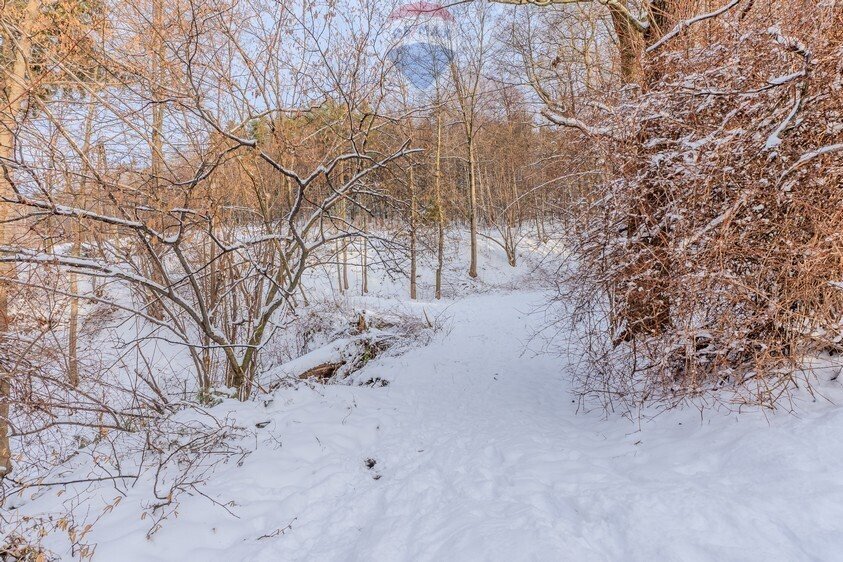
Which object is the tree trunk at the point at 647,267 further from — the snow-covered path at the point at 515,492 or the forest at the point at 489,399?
the snow-covered path at the point at 515,492

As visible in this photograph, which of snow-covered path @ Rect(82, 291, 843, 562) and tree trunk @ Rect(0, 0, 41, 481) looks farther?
tree trunk @ Rect(0, 0, 41, 481)

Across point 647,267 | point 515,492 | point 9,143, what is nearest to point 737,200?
point 647,267

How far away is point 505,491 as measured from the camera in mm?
2873

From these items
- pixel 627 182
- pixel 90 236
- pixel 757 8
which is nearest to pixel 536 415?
pixel 627 182

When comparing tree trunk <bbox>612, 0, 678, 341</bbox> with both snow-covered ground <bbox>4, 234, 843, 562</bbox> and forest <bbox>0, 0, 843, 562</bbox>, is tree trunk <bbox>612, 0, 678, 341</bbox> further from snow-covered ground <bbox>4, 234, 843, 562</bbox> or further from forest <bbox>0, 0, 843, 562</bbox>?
snow-covered ground <bbox>4, 234, 843, 562</bbox>

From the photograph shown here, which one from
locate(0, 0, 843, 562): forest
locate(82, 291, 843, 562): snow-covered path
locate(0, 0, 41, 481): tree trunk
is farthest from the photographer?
locate(0, 0, 41, 481): tree trunk

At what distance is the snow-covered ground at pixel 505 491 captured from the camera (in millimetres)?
2029

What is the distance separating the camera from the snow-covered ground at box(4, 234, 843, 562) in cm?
203

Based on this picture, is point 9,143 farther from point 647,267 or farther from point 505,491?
point 647,267

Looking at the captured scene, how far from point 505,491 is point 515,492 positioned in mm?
85

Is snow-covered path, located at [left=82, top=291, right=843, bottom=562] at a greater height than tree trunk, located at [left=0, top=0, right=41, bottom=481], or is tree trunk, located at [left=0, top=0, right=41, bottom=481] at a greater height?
tree trunk, located at [left=0, top=0, right=41, bottom=481]

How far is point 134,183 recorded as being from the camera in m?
3.79

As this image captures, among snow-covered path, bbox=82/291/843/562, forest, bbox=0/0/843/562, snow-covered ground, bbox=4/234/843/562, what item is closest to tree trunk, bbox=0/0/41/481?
forest, bbox=0/0/843/562

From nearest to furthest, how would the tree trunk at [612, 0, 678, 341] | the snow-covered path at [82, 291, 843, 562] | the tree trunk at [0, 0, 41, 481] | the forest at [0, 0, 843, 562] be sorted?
the snow-covered path at [82, 291, 843, 562]
the forest at [0, 0, 843, 562]
the tree trunk at [0, 0, 41, 481]
the tree trunk at [612, 0, 678, 341]
